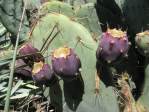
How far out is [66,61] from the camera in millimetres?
2357

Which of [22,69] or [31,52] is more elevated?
[31,52]

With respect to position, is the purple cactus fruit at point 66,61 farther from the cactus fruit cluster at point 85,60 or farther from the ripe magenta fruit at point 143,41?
the ripe magenta fruit at point 143,41

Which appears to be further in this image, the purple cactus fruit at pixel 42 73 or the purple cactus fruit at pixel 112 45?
the purple cactus fruit at pixel 42 73

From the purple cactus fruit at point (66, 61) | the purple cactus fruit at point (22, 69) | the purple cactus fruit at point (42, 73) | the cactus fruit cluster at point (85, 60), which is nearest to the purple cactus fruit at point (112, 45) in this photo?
the cactus fruit cluster at point (85, 60)

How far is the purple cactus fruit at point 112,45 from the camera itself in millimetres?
2336

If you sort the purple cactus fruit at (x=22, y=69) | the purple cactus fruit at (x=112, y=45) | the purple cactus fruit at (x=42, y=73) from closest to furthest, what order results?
the purple cactus fruit at (x=112, y=45) → the purple cactus fruit at (x=42, y=73) → the purple cactus fruit at (x=22, y=69)

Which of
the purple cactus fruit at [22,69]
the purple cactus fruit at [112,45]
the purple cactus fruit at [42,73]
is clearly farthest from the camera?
the purple cactus fruit at [22,69]

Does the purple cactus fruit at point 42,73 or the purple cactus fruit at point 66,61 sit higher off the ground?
the purple cactus fruit at point 66,61

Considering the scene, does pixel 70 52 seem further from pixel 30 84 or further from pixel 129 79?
pixel 30 84

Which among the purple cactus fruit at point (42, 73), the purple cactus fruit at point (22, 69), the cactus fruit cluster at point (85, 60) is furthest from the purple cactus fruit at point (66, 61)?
the purple cactus fruit at point (22, 69)

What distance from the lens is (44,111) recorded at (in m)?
2.87

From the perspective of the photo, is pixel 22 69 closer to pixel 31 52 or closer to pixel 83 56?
pixel 31 52

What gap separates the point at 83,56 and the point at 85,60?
0.02m

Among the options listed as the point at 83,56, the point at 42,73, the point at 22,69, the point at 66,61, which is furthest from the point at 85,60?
the point at 22,69
